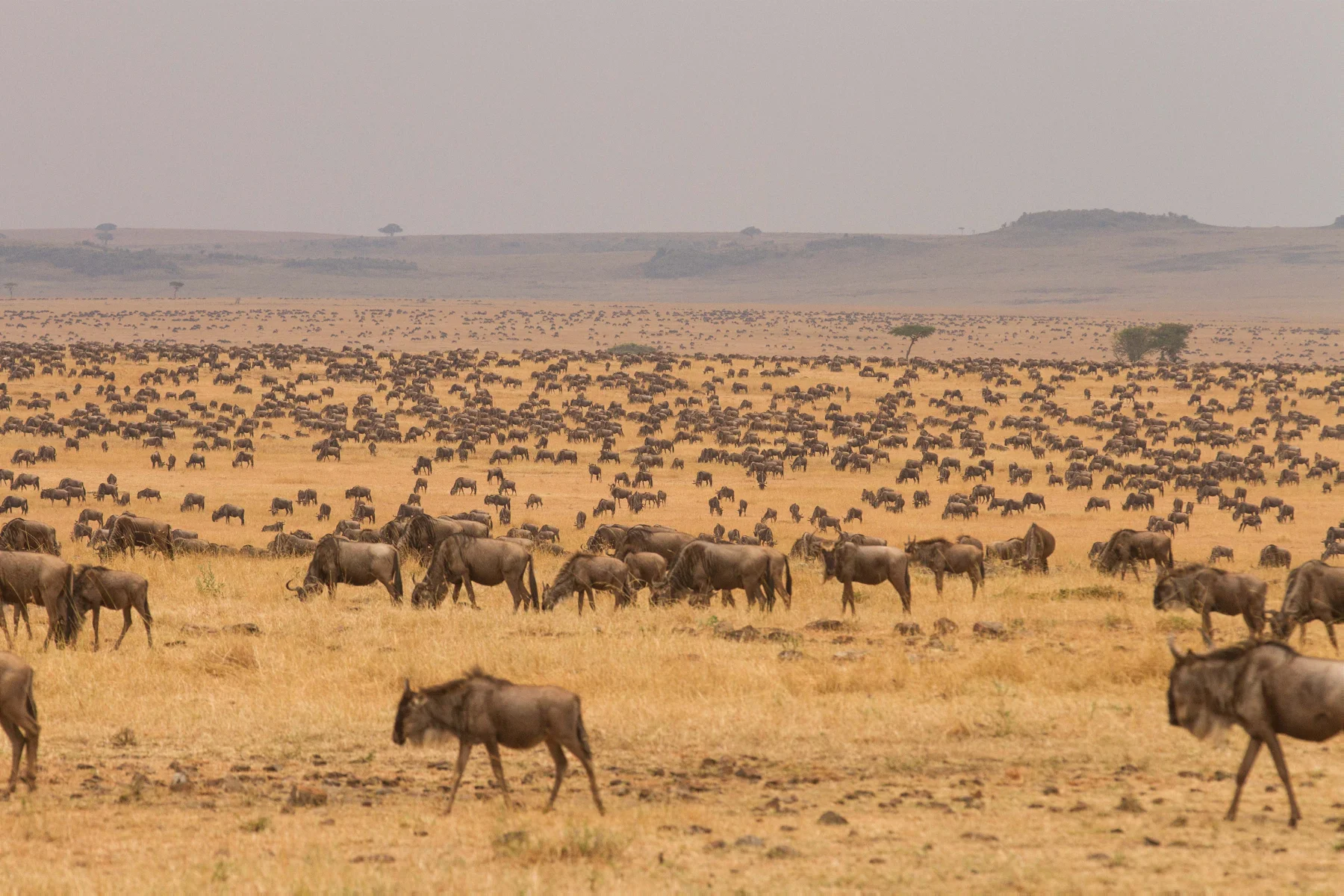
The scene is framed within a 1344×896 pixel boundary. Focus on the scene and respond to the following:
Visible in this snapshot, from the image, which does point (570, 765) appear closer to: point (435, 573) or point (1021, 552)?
point (435, 573)

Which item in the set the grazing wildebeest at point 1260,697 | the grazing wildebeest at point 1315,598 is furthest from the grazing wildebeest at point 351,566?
the grazing wildebeest at point 1260,697

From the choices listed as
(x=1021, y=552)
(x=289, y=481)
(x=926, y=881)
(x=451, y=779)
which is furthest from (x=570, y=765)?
(x=289, y=481)

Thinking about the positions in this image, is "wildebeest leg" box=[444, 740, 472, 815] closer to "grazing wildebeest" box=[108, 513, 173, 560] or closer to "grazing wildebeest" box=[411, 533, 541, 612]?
"grazing wildebeest" box=[411, 533, 541, 612]

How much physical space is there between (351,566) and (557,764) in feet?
42.2

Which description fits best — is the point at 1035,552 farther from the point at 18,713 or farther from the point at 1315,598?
the point at 18,713

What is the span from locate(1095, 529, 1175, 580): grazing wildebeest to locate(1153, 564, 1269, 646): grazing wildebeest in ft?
26.1

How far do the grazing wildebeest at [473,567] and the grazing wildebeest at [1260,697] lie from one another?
1333cm

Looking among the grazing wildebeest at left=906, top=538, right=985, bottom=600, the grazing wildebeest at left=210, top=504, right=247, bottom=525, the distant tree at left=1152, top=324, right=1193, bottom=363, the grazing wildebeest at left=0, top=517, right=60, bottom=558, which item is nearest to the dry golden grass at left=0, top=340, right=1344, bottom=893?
the grazing wildebeest at left=906, top=538, right=985, bottom=600

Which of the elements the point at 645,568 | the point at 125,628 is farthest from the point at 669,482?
the point at 125,628

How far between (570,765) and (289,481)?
1623 inches

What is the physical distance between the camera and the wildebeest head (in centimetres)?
1002

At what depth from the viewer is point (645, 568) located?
23.1 metres

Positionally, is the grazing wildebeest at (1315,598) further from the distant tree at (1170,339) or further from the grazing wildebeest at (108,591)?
the distant tree at (1170,339)

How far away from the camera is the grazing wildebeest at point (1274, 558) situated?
3328 cm
